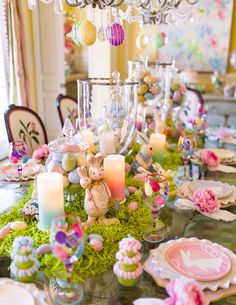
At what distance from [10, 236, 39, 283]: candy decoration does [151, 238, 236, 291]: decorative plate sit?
1.18 feet

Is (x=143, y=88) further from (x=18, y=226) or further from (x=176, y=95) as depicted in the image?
(x=18, y=226)

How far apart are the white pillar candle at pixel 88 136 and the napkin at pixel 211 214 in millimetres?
471

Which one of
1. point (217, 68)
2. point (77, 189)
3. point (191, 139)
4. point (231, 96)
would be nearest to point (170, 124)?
point (191, 139)

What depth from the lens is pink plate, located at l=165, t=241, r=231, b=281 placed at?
3.35 ft

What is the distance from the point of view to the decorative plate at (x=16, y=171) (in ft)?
5.57

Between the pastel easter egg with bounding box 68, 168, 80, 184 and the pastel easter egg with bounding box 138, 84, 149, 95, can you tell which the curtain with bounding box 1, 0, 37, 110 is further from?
the pastel easter egg with bounding box 68, 168, 80, 184

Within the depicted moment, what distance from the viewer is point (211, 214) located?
1.42 m

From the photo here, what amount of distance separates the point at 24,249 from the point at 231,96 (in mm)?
3872

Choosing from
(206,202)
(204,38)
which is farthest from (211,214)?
(204,38)

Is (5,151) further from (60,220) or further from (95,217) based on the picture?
(60,220)

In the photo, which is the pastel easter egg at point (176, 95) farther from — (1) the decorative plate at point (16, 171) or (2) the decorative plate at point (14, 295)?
(2) the decorative plate at point (14, 295)

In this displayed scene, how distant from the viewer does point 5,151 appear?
3387 millimetres

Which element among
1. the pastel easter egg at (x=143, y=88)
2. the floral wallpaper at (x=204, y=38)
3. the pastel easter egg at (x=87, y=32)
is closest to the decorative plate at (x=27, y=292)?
the pastel easter egg at (x=87, y=32)

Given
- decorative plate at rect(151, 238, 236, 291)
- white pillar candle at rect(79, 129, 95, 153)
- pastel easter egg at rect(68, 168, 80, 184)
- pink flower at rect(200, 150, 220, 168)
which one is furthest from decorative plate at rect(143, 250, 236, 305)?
pink flower at rect(200, 150, 220, 168)
